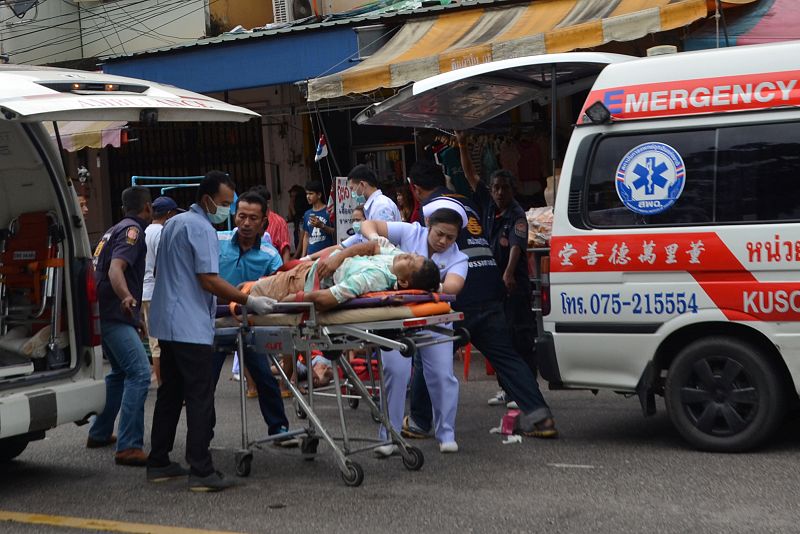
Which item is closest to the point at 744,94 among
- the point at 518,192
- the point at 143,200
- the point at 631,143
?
the point at 631,143

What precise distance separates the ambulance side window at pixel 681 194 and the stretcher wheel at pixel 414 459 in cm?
179

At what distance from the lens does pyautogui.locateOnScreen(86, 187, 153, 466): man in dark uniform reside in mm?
7539

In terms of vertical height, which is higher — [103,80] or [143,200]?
[103,80]

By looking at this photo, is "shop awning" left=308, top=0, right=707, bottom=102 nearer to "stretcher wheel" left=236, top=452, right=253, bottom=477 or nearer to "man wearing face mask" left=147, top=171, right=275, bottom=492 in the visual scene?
"man wearing face mask" left=147, top=171, right=275, bottom=492

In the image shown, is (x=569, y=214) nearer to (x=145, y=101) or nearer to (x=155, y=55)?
(x=145, y=101)

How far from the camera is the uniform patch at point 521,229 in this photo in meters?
9.10

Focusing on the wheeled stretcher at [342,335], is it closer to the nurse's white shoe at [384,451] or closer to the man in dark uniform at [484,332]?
the nurse's white shoe at [384,451]

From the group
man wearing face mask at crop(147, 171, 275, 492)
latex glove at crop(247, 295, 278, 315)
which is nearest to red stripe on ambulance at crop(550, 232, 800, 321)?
latex glove at crop(247, 295, 278, 315)

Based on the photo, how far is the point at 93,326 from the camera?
285 inches

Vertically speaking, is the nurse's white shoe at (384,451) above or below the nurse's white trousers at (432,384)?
below

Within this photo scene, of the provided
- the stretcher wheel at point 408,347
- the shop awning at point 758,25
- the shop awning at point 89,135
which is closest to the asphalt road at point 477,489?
the stretcher wheel at point 408,347

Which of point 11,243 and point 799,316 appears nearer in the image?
point 799,316

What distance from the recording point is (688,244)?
22.6ft

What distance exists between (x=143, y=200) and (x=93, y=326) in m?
1.27
